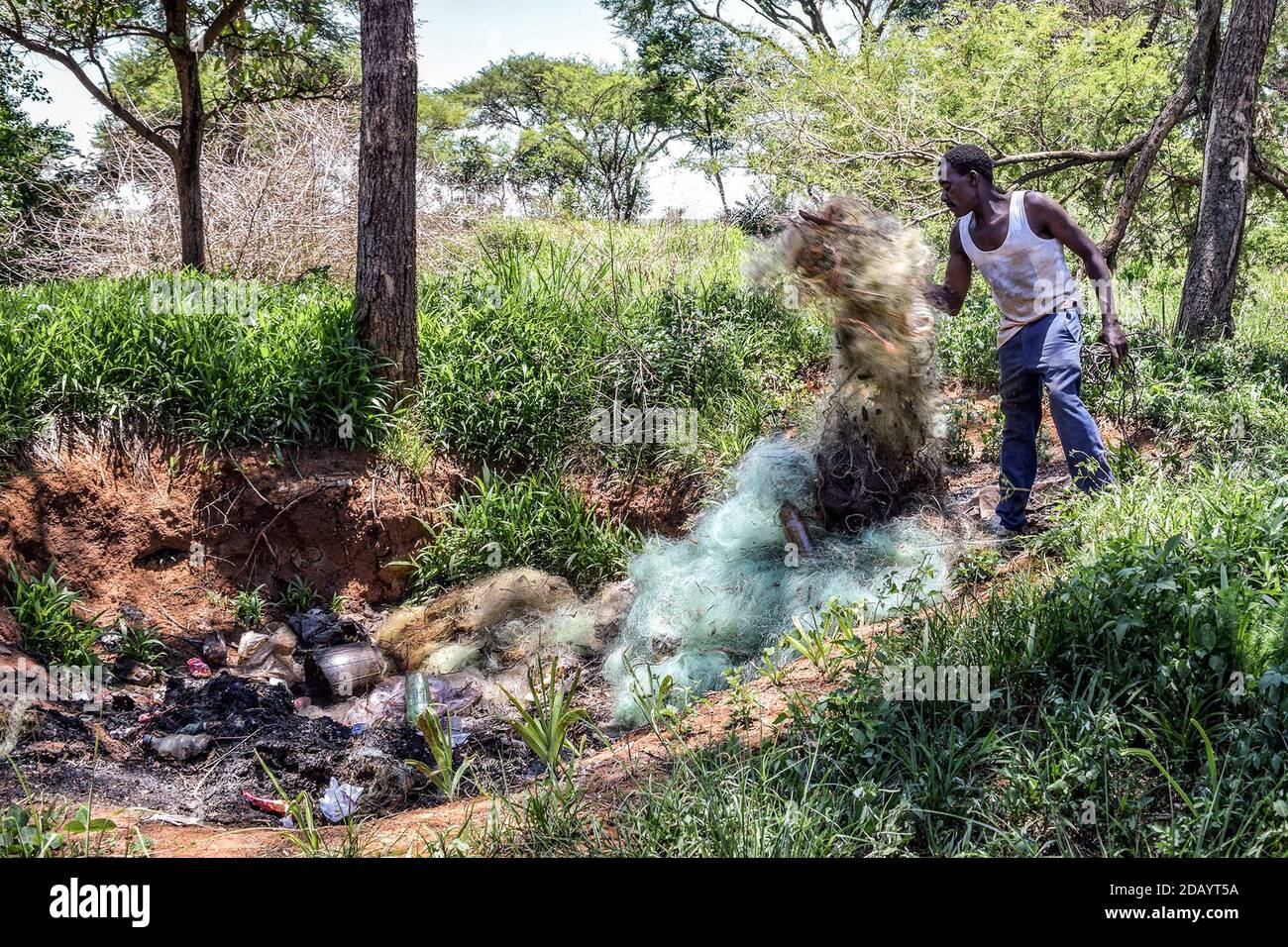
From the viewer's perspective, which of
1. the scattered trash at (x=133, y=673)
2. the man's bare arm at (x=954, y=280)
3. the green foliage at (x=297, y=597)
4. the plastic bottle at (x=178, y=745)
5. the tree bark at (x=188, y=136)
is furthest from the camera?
the tree bark at (x=188, y=136)

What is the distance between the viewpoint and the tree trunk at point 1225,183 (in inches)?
253

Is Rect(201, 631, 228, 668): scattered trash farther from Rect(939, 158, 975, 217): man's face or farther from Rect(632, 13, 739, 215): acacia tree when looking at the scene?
Rect(632, 13, 739, 215): acacia tree

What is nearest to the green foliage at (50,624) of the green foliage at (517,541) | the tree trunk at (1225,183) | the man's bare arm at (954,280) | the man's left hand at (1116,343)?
the green foliage at (517,541)

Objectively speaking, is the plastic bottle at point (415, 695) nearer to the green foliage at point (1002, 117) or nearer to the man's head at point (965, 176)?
the man's head at point (965, 176)

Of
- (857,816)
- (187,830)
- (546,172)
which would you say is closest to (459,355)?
(187,830)

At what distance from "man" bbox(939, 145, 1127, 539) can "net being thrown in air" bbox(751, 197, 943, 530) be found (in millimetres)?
305

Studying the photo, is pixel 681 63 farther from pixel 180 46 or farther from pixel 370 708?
pixel 370 708

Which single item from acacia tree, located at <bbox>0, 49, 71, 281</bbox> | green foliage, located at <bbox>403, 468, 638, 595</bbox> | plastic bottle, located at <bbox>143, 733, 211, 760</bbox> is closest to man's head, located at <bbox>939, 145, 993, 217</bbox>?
green foliage, located at <bbox>403, 468, 638, 595</bbox>

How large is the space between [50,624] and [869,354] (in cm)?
430

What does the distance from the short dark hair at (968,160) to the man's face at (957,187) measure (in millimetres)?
19

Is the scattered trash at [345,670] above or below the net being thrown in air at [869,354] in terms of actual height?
below

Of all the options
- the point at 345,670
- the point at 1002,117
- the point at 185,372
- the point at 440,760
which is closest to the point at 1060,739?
the point at 440,760

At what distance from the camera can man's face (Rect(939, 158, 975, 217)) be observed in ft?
13.9
